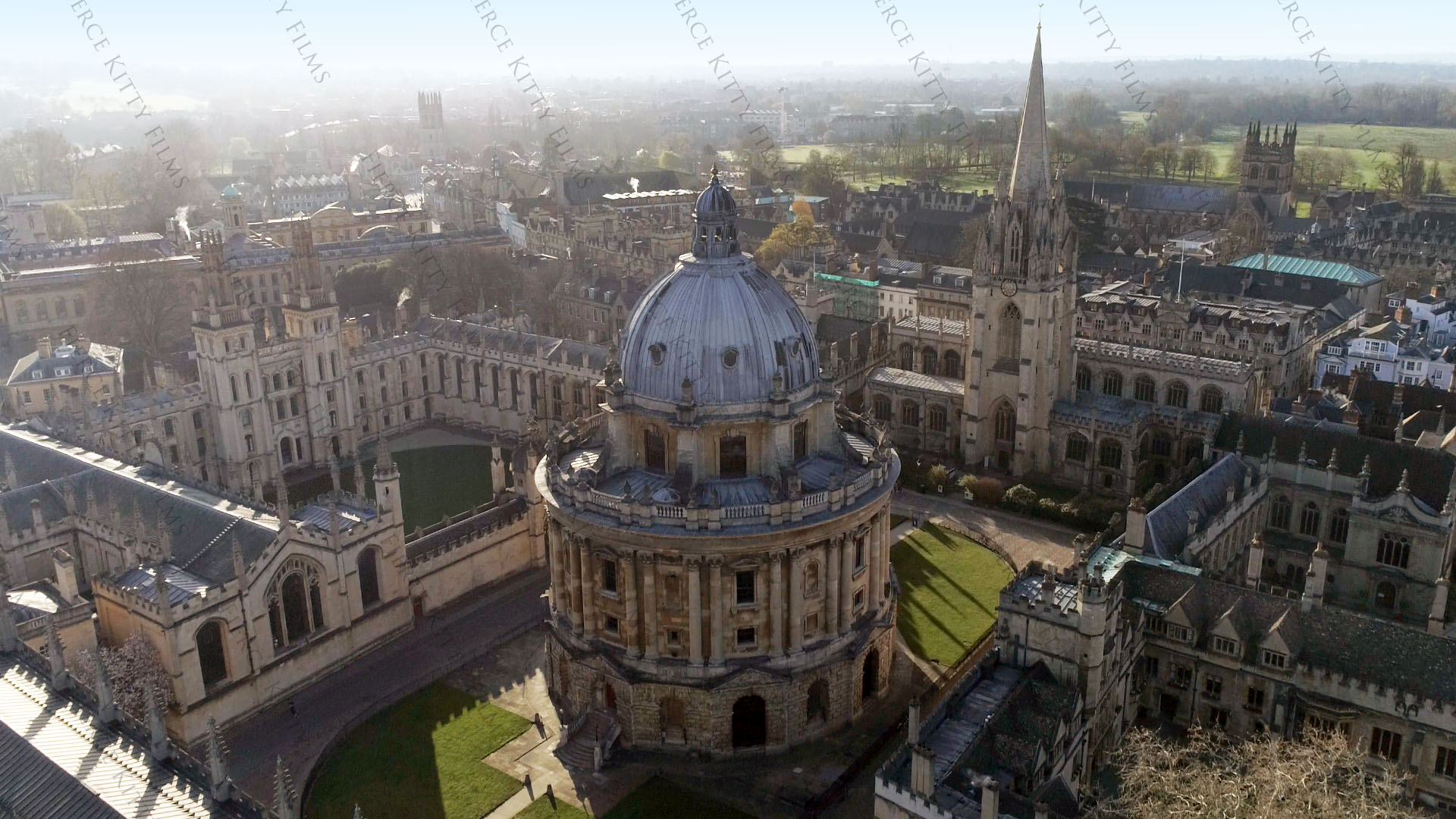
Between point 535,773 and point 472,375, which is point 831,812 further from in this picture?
point 472,375

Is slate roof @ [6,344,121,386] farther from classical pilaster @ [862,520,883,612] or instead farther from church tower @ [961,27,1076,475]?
church tower @ [961,27,1076,475]

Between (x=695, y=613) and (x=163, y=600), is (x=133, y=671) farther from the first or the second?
(x=695, y=613)

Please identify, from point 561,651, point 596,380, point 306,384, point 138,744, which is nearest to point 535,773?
point 561,651

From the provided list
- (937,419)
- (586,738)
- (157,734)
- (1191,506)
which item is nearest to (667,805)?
(586,738)

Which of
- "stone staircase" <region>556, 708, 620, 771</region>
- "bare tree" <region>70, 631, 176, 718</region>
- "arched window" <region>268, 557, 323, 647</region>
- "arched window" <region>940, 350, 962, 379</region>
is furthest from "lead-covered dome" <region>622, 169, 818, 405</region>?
"arched window" <region>940, 350, 962, 379</region>

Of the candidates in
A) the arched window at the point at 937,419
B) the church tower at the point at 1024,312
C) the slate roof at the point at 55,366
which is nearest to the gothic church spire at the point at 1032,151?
the church tower at the point at 1024,312
